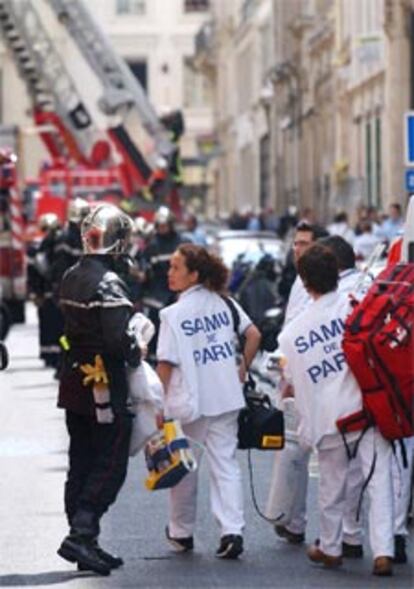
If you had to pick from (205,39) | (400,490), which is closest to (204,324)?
(400,490)

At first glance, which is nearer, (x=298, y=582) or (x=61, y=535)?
(x=298, y=582)

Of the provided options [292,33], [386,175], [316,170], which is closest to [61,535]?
[386,175]

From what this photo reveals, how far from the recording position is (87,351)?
12.4 meters

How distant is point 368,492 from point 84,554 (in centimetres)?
139

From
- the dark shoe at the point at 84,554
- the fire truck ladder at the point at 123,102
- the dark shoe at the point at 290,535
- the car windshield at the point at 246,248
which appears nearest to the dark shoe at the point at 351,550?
the dark shoe at the point at 290,535

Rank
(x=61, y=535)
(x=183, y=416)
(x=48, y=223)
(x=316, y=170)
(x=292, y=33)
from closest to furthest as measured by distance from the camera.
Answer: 1. (x=183, y=416)
2. (x=61, y=535)
3. (x=48, y=223)
4. (x=316, y=170)
5. (x=292, y=33)

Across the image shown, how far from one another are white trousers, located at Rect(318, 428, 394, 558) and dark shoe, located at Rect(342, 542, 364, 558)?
262 millimetres

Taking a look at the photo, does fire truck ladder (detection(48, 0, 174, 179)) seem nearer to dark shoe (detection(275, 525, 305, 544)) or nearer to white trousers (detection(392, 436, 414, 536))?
dark shoe (detection(275, 525, 305, 544))

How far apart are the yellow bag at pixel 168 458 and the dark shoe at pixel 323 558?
71 centimetres

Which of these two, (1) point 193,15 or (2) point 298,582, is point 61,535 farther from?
(1) point 193,15

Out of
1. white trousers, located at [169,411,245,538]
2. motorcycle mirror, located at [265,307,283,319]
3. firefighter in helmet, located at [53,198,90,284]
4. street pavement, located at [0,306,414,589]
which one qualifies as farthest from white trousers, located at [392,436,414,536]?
motorcycle mirror, located at [265,307,283,319]

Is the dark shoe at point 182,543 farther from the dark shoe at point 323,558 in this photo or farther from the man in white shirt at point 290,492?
the dark shoe at point 323,558

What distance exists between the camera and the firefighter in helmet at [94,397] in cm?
1221

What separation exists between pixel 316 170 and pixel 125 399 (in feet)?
156
